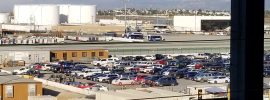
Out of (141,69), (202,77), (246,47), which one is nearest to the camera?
(246,47)

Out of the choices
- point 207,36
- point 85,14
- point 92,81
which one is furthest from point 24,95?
point 92,81

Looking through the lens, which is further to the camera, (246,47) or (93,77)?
(93,77)

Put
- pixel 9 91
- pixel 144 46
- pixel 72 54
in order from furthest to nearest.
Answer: pixel 72 54
pixel 144 46
pixel 9 91

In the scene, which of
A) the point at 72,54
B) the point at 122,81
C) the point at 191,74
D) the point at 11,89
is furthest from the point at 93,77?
the point at 11,89

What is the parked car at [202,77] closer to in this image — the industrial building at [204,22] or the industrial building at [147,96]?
the industrial building at [204,22]

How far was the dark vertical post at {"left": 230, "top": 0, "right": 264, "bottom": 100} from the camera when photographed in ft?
2.88

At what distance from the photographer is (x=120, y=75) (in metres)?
4.77

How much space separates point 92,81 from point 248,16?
13.5 feet

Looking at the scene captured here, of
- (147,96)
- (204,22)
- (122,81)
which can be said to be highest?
(204,22)

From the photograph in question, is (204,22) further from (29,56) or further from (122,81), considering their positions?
(122,81)

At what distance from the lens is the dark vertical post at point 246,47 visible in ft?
2.88

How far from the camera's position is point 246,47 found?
2.92 ft

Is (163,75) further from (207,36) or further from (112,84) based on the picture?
(207,36)

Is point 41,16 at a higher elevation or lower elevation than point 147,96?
higher
